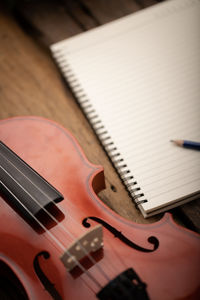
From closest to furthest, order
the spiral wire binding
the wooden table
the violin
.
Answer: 1. the violin
2. the spiral wire binding
3. the wooden table

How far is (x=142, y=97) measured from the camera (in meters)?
0.89

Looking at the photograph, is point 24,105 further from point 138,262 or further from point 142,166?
point 138,262

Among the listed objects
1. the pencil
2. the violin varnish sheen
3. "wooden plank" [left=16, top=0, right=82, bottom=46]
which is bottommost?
the pencil

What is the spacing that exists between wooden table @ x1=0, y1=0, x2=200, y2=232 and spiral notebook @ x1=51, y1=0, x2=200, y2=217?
1.8 inches

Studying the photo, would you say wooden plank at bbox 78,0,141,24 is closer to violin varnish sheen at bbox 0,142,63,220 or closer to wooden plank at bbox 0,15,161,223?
wooden plank at bbox 0,15,161,223

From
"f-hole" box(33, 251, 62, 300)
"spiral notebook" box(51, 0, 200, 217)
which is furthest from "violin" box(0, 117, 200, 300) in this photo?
"spiral notebook" box(51, 0, 200, 217)

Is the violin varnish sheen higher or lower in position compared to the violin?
higher

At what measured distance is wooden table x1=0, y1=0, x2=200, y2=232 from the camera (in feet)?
2.89

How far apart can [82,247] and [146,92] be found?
0.51 metres

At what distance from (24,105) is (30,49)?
0.86 ft

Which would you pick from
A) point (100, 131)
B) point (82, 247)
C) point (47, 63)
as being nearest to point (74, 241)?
point (82, 247)

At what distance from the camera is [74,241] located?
551 mm

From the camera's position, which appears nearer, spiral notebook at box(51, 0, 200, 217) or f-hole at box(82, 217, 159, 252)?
f-hole at box(82, 217, 159, 252)

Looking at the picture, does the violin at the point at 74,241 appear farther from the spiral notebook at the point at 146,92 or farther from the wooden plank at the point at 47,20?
the wooden plank at the point at 47,20
